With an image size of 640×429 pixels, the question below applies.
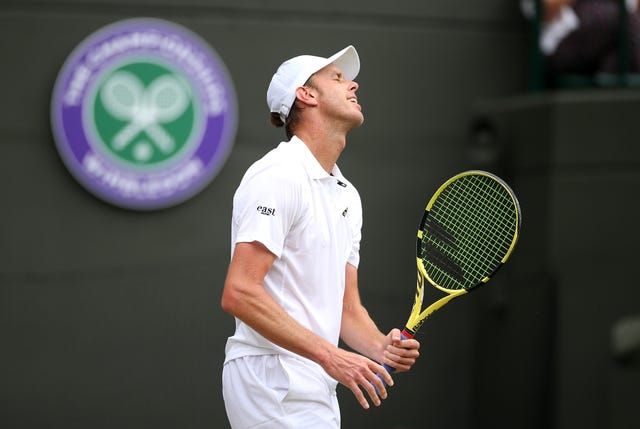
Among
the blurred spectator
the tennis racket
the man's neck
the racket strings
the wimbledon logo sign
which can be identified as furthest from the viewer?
the blurred spectator

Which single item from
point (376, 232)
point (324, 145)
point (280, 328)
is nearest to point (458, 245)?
point (324, 145)

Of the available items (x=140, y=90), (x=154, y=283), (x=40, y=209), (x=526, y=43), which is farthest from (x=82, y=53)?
(x=526, y=43)

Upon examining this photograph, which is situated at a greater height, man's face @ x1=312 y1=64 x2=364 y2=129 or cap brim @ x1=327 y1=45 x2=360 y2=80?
cap brim @ x1=327 y1=45 x2=360 y2=80

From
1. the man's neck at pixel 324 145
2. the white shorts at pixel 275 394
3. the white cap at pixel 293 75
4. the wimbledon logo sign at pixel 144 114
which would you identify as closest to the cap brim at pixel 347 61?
the white cap at pixel 293 75

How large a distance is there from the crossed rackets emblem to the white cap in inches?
85.9

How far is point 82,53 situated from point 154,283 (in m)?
1.15

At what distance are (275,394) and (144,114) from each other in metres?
2.68

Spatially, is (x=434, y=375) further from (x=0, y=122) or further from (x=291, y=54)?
(x=0, y=122)

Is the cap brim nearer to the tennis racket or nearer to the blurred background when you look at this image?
the tennis racket

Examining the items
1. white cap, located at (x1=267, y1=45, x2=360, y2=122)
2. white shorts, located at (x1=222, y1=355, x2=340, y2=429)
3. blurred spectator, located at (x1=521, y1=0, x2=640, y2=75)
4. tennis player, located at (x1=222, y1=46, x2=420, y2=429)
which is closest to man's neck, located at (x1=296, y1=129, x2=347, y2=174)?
tennis player, located at (x1=222, y1=46, x2=420, y2=429)

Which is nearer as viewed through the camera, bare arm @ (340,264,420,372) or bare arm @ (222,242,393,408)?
bare arm @ (222,242,393,408)

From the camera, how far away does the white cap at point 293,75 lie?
394 centimetres

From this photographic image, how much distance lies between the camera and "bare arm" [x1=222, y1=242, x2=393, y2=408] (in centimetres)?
354

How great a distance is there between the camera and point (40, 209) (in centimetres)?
603
